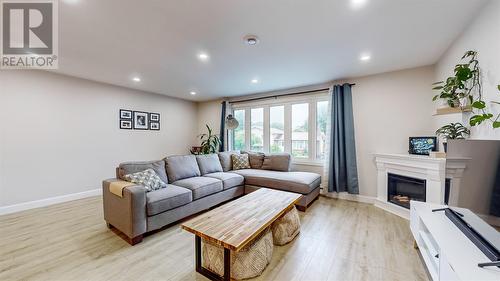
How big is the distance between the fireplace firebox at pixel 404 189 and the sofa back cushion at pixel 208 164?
3.21 m

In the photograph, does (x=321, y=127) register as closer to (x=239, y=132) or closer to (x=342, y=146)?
(x=342, y=146)

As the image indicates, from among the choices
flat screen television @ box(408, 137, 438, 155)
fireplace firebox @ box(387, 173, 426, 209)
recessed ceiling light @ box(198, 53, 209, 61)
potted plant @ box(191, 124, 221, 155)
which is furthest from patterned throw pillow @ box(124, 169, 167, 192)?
flat screen television @ box(408, 137, 438, 155)

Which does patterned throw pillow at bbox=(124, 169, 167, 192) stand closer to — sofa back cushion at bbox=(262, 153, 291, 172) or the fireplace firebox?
sofa back cushion at bbox=(262, 153, 291, 172)

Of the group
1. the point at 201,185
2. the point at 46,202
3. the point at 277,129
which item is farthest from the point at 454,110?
the point at 46,202

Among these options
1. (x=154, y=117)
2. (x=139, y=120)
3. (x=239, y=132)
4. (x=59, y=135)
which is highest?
(x=154, y=117)

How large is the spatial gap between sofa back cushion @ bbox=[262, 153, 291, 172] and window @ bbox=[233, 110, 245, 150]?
51.6 inches

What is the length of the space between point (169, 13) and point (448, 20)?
283 cm

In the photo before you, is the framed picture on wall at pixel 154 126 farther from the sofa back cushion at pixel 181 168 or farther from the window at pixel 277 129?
the window at pixel 277 129

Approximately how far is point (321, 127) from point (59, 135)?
17.2 feet

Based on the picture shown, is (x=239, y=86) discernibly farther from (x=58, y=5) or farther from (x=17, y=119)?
(x=17, y=119)

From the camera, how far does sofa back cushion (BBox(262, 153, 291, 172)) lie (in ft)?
13.8

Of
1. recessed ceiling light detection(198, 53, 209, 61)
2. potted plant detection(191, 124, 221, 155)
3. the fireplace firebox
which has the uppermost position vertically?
recessed ceiling light detection(198, 53, 209, 61)

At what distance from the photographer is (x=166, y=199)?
2488mm

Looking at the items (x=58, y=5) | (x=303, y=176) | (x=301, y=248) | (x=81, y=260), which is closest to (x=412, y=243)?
(x=301, y=248)
